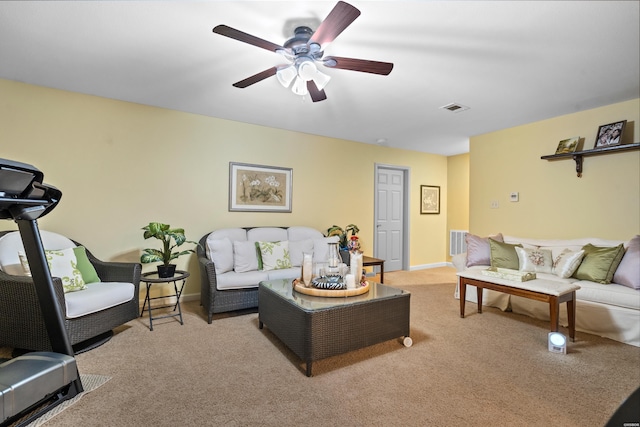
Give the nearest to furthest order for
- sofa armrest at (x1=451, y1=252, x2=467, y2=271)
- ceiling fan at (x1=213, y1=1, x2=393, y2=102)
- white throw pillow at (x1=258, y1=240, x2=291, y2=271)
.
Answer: ceiling fan at (x1=213, y1=1, x2=393, y2=102) < white throw pillow at (x1=258, y1=240, x2=291, y2=271) < sofa armrest at (x1=451, y1=252, x2=467, y2=271)

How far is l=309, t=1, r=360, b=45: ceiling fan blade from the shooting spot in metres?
1.53

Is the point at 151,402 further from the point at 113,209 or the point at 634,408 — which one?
the point at 113,209

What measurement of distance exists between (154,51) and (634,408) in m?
3.12

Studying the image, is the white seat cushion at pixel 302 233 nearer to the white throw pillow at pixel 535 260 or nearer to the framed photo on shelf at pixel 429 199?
the white throw pillow at pixel 535 260

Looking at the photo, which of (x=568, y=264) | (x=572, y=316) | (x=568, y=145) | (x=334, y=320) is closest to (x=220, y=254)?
(x=334, y=320)

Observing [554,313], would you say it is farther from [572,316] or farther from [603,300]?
[603,300]

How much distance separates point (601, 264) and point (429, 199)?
343 cm

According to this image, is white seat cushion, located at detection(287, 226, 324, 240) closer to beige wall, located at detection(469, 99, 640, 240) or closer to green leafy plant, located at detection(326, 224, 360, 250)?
green leafy plant, located at detection(326, 224, 360, 250)

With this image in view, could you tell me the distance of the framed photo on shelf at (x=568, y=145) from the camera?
3.75 metres

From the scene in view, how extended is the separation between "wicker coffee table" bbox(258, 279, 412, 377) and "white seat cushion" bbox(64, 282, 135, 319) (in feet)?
4.19

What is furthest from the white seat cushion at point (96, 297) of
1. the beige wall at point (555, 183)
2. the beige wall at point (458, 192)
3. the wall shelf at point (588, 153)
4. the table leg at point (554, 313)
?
the beige wall at point (458, 192)

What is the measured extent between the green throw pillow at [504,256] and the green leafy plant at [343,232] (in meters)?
1.93

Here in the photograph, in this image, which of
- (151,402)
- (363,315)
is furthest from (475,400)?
(151,402)

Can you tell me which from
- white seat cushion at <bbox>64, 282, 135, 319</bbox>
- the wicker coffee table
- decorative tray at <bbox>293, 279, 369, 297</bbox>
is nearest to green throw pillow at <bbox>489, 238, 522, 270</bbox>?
the wicker coffee table
